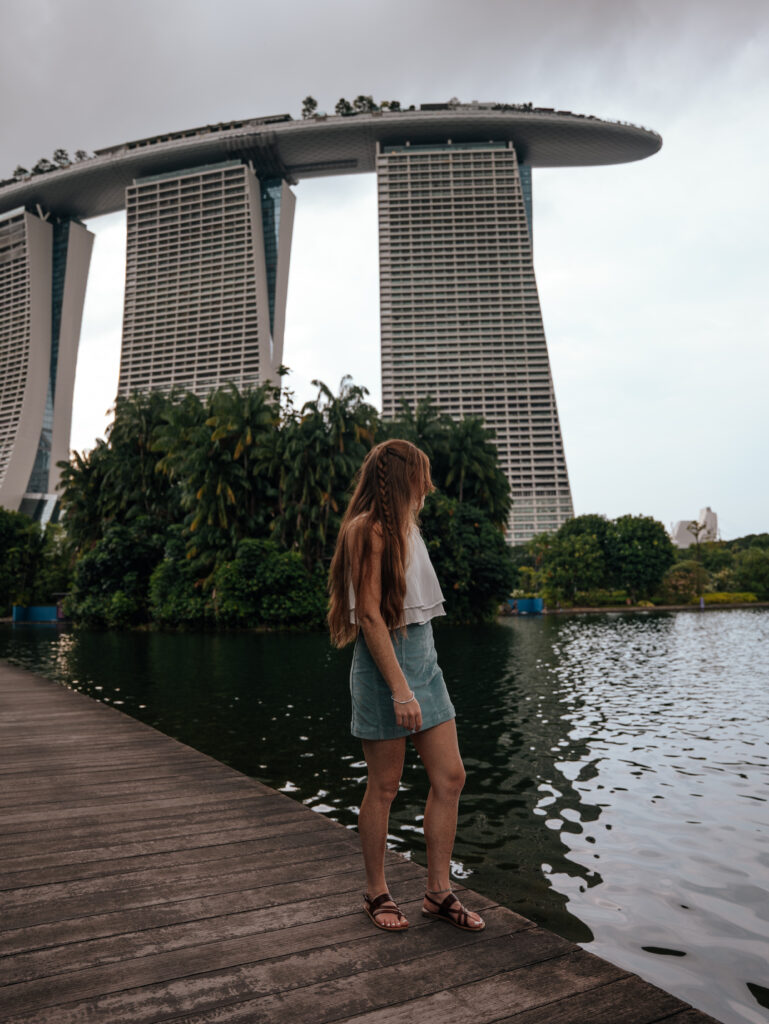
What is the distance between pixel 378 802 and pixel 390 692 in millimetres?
465

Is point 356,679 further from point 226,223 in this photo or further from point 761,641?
point 226,223

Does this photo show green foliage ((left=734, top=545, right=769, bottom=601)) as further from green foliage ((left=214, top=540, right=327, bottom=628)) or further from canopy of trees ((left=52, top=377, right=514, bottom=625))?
green foliage ((left=214, top=540, right=327, bottom=628))

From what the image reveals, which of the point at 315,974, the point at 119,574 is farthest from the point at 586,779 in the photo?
the point at 119,574

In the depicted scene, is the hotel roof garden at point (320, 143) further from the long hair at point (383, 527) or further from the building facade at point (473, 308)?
the long hair at point (383, 527)

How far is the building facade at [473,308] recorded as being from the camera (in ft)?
413

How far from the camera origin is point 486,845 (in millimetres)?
5715

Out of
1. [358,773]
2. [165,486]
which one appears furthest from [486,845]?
[165,486]

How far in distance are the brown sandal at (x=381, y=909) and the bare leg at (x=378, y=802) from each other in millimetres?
24

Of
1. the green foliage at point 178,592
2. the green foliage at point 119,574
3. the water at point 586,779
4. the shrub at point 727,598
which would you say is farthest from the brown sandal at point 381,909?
the shrub at point 727,598

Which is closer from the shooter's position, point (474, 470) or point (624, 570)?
point (474, 470)

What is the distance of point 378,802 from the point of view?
314cm

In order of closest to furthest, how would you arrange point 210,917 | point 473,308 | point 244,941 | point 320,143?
point 244,941, point 210,917, point 320,143, point 473,308

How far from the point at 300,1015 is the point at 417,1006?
0.37m

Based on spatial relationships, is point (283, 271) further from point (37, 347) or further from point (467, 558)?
point (467, 558)
